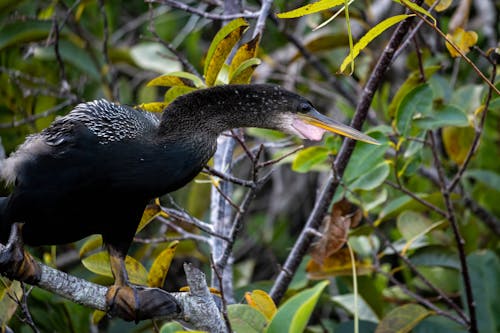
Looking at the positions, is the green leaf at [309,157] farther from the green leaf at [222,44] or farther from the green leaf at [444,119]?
the green leaf at [222,44]

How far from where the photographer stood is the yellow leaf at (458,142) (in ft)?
11.3

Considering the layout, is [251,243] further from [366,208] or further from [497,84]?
[497,84]

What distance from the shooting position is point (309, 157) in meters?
2.97

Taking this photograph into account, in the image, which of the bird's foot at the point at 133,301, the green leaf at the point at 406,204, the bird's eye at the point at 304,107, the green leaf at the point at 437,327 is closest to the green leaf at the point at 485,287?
the green leaf at the point at 437,327

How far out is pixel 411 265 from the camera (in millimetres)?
2980

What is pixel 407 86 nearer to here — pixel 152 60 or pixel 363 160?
pixel 363 160

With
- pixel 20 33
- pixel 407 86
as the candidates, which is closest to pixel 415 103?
pixel 407 86

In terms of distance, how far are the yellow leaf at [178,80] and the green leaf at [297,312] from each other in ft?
3.26

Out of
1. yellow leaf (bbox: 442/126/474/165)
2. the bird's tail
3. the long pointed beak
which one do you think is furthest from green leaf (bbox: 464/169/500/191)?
the bird's tail

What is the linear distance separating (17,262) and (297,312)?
1047mm

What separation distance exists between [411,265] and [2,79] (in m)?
2.14

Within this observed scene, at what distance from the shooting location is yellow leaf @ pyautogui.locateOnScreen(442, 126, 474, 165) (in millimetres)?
3432

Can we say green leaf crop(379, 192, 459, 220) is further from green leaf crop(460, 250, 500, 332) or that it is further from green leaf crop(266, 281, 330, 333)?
green leaf crop(266, 281, 330, 333)

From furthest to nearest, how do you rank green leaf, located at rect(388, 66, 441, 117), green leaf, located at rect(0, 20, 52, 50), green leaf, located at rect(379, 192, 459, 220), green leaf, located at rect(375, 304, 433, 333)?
green leaf, located at rect(0, 20, 52, 50) < green leaf, located at rect(379, 192, 459, 220) < green leaf, located at rect(388, 66, 441, 117) < green leaf, located at rect(375, 304, 433, 333)
